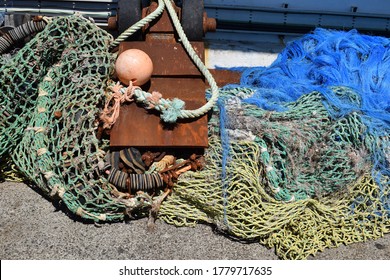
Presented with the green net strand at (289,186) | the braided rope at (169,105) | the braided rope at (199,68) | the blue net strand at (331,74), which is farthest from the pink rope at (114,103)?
the blue net strand at (331,74)

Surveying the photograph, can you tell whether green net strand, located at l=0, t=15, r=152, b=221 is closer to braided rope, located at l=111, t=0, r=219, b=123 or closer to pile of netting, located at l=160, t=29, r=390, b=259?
braided rope, located at l=111, t=0, r=219, b=123

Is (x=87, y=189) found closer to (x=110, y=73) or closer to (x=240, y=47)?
(x=110, y=73)

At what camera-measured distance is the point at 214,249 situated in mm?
3074

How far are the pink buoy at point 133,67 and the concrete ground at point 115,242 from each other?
96 centimetres

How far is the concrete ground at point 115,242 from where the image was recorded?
2992 mm

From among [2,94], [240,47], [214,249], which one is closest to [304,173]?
[214,249]

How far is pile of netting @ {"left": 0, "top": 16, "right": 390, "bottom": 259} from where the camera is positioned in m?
3.07

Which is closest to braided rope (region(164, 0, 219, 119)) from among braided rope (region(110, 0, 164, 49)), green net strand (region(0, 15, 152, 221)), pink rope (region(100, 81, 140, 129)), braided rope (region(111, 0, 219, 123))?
braided rope (region(111, 0, 219, 123))

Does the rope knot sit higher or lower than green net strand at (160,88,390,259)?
higher

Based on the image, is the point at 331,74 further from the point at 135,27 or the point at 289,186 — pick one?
the point at 135,27

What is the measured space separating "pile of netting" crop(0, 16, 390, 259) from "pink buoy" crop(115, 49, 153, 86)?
15 cm

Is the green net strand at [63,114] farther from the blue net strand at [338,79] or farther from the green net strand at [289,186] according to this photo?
the blue net strand at [338,79]

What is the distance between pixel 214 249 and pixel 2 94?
176cm

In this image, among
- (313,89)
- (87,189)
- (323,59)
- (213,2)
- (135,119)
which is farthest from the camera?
(213,2)
